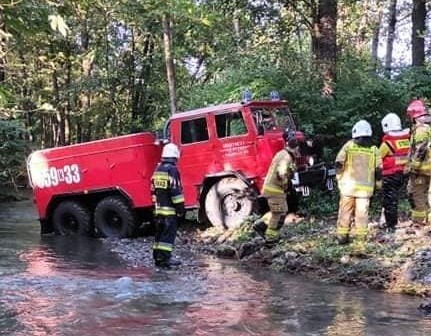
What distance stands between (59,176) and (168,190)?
184 inches

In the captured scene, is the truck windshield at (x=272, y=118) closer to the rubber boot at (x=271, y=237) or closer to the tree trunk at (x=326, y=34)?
the rubber boot at (x=271, y=237)

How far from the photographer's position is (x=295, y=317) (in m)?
6.27

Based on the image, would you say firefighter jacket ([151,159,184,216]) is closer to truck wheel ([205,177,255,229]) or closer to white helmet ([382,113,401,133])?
truck wheel ([205,177,255,229])

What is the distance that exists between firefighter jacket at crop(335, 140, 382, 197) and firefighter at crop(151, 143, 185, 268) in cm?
236

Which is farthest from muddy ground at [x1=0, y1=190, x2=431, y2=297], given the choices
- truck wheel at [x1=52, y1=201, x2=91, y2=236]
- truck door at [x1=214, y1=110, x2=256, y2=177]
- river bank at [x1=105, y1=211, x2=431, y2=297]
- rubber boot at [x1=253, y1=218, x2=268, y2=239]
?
truck wheel at [x1=52, y1=201, x2=91, y2=236]

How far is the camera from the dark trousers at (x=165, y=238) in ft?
30.6

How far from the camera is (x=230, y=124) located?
1166 centimetres

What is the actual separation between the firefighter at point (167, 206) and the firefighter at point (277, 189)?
4.68 feet

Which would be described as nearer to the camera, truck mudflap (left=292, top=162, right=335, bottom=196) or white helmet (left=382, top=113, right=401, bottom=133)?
white helmet (left=382, top=113, right=401, bottom=133)

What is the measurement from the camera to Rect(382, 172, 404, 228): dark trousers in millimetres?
9734

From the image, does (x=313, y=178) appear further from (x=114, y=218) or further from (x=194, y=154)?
(x=114, y=218)

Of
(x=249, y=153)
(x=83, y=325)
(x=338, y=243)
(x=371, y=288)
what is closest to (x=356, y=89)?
(x=249, y=153)

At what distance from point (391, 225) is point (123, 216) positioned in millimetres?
5231

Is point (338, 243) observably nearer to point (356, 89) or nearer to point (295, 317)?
point (295, 317)
